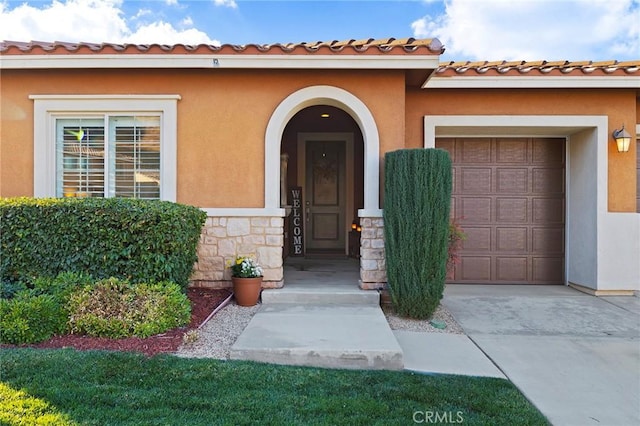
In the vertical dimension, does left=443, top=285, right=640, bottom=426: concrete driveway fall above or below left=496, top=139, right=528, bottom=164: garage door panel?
below

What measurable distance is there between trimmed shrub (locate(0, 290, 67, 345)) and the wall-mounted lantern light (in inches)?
320

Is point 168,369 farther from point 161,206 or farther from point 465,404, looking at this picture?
point 465,404

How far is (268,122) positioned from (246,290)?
95.3 inches

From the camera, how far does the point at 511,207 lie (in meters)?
6.80

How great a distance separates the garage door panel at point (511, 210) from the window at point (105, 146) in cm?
571

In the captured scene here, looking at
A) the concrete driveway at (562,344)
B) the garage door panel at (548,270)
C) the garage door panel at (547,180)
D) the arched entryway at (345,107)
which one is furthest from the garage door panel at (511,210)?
the arched entryway at (345,107)

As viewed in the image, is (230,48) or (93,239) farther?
(230,48)

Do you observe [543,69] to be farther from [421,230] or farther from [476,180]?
[421,230]

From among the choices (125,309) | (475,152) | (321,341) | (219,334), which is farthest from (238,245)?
(475,152)

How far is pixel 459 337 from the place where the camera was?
4168 millimetres

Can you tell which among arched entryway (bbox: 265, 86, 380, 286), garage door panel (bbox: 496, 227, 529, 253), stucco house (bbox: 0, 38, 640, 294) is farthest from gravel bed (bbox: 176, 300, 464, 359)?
arched entryway (bbox: 265, 86, 380, 286)

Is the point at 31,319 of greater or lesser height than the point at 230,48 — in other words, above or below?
below

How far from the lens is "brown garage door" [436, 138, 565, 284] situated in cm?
677

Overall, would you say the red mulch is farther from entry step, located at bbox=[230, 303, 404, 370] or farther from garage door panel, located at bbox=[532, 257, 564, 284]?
garage door panel, located at bbox=[532, 257, 564, 284]
